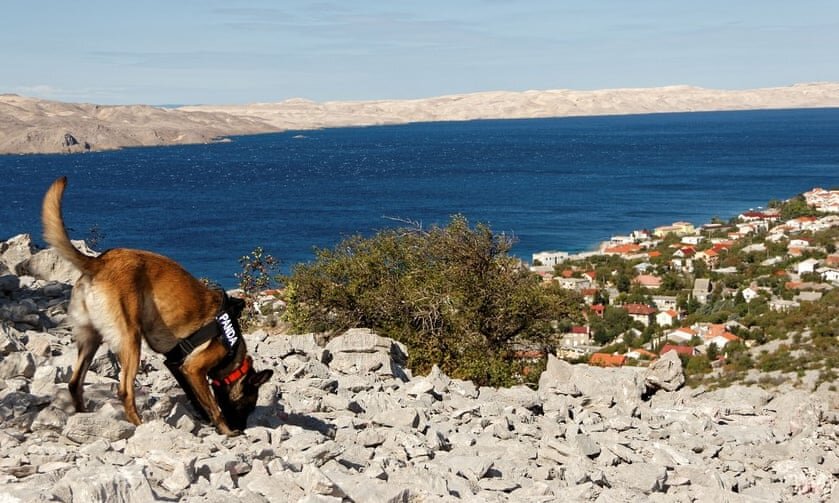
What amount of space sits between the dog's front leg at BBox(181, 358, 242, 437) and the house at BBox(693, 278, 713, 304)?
66.0m

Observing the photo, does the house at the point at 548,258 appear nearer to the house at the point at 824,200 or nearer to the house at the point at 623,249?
the house at the point at 623,249

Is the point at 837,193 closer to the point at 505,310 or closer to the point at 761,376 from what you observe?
the point at 761,376

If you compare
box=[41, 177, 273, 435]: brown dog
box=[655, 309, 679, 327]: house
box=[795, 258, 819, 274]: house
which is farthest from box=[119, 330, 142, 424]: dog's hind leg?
box=[795, 258, 819, 274]: house

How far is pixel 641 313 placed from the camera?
62.1 meters

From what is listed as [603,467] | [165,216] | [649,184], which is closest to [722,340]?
[603,467]

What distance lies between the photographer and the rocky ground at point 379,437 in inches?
265

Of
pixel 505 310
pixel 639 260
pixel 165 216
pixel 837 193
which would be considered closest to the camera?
pixel 505 310

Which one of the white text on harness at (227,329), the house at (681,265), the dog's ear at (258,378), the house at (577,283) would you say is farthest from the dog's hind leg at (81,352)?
the house at (681,265)

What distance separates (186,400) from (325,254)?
56.9 feet

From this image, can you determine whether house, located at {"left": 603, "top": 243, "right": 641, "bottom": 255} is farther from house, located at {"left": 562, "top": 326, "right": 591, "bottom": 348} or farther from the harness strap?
the harness strap

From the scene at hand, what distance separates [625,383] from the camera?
45.2 feet

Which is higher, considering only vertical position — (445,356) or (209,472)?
(209,472)

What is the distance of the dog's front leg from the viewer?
7676 mm

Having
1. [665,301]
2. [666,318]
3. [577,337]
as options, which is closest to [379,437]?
[577,337]
